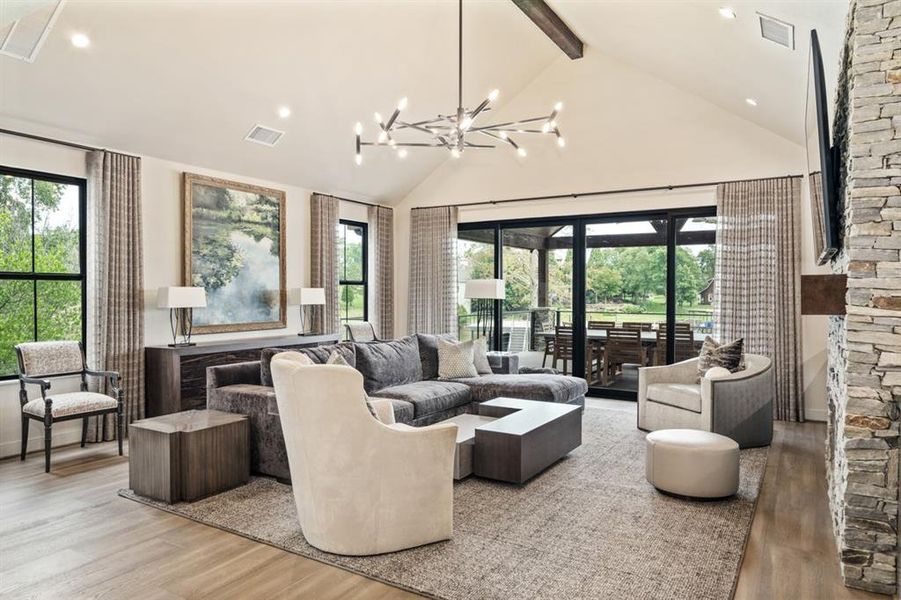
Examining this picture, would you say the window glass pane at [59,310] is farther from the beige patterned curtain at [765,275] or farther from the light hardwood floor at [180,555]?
the beige patterned curtain at [765,275]

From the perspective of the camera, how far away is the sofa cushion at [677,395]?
5094 millimetres

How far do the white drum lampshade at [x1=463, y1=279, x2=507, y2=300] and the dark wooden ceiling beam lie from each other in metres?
2.83

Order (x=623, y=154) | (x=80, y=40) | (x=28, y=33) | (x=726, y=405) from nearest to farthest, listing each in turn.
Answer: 1. (x=28, y=33)
2. (x=80, y=40)
3. (x=726, y=405)
4. (x=623, y=154)

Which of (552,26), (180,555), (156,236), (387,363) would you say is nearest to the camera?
(180,555)

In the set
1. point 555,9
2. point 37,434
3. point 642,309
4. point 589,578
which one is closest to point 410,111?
point 555,9

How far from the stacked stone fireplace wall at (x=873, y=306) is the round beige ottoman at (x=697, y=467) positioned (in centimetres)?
97

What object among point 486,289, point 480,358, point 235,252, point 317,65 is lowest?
point 480,358

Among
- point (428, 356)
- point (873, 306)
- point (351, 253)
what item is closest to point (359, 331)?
point (351, 253)

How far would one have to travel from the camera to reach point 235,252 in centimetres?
649

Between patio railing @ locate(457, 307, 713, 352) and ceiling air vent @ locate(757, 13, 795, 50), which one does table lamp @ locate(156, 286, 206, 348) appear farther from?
ceiling air vent @ locate(757, 13, 795, 50)

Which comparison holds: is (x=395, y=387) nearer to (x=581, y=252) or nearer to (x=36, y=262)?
(x=36, y=262)

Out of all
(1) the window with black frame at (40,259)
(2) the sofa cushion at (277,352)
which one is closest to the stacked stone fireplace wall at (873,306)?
(2) the sofa cushion at (277,352)

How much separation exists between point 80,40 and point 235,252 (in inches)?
105

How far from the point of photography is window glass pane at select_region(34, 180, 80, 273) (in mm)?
4980
